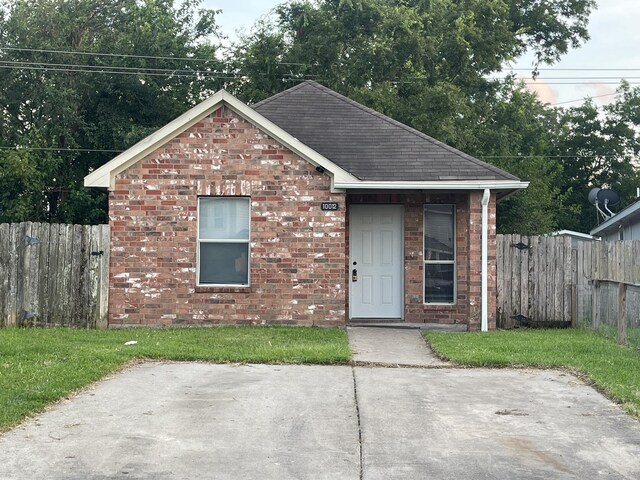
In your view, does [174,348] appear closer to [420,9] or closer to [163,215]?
[163,215]

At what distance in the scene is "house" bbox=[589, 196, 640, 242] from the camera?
84.3ft

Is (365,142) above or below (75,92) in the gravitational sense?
below

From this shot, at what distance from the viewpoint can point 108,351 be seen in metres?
11.9

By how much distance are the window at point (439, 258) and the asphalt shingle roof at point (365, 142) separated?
0.98 metres

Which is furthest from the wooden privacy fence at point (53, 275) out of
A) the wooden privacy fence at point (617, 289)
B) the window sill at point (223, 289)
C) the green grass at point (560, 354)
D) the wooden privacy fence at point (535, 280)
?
the wooden privacy fence at point (617, 289)

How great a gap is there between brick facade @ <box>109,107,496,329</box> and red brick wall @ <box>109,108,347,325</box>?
0.02 m

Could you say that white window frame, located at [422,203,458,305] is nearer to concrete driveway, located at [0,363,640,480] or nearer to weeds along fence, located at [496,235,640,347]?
weeds along fence, located at [496,235,640,347]

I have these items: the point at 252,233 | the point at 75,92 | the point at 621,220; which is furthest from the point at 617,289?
the point at 75,92

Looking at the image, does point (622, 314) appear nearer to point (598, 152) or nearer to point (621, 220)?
point (621, 220)

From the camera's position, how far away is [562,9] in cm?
4072

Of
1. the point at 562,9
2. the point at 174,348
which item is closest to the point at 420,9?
the point at 562,9

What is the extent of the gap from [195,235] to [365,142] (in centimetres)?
409

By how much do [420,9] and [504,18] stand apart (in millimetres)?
3407

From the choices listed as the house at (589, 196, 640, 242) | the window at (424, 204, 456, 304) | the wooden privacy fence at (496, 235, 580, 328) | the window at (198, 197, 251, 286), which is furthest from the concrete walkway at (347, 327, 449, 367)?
the house at (589, 196, 640, 242)
